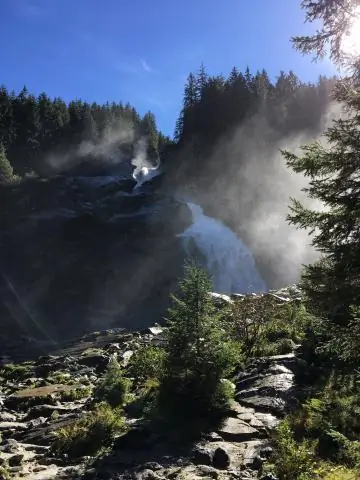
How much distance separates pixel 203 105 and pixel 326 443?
8407cm

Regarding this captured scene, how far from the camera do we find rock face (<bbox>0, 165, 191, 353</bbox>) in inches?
2205

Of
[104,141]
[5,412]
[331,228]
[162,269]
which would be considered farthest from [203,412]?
[104,141]

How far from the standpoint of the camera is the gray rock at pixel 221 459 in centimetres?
1023

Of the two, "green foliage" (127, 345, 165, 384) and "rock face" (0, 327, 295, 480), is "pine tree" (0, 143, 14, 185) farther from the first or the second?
"green foliage" (127, 345, 165, 384)

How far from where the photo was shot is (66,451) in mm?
11875

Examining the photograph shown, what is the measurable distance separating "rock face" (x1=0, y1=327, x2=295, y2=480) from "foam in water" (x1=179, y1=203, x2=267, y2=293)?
129 feet

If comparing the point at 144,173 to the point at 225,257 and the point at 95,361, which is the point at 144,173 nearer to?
the point at 225,257

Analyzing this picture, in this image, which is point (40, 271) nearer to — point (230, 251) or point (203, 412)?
point (230, 251)

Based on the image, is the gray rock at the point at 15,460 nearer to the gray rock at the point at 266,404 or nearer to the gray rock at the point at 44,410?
the gray rock at the point at 44,410

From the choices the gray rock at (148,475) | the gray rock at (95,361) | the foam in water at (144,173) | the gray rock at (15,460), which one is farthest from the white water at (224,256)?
the gray rock at (148,475)

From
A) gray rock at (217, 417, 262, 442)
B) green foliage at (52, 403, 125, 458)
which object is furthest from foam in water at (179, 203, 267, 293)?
green foliage at (52, 403, 125, 458)

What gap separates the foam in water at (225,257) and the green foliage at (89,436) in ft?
146

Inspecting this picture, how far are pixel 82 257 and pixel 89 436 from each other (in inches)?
2073

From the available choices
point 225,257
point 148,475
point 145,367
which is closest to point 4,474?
point 148,475
